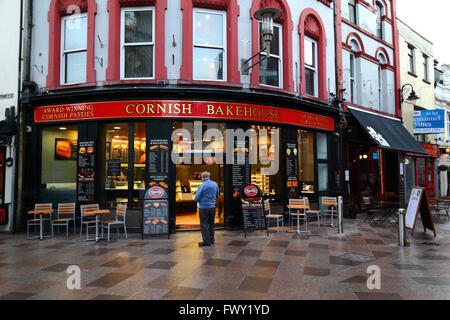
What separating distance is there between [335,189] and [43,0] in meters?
12.3

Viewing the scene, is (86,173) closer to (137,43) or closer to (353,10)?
(137,43)

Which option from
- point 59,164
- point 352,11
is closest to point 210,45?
point 59,164

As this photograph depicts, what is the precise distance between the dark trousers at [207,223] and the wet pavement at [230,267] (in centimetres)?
32

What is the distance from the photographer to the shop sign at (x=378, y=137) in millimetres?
Answer: 12816

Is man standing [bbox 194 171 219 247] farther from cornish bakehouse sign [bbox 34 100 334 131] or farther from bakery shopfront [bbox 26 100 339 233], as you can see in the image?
cornish bakehouse sign [bbox 34 100 334 131]

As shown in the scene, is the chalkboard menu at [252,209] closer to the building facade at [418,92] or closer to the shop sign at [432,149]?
the building facade at [418,92]

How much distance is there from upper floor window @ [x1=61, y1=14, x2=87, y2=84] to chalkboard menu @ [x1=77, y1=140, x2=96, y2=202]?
227cm

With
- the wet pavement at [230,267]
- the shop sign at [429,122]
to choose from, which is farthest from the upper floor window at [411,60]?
the wet pavement at [230,267]

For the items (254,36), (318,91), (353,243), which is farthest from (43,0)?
(353,243)

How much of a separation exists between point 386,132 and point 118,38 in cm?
1159

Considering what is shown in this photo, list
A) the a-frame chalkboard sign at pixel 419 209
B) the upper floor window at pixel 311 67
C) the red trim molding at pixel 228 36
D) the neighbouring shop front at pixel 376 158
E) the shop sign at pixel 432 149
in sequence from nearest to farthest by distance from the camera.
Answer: the a-frame chalkboard sign at pixel 419 209, the red trim molding at pixel 228 36, the upper floor window at pixel 311 67, the neighbouring shop front at pixel 376 158, the shop sign at pixel 432 149

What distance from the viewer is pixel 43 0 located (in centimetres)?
1045

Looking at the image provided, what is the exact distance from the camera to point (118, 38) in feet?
32.4

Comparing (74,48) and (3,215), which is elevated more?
(74,48)
